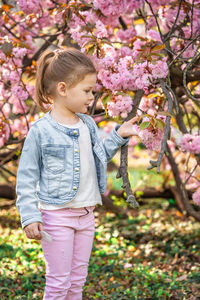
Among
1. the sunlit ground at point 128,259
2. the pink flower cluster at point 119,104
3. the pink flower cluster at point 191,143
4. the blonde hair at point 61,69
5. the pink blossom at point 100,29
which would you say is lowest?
the sunlit ground at point 128,259

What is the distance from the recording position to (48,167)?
6.99ft

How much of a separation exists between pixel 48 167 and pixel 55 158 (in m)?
0.06

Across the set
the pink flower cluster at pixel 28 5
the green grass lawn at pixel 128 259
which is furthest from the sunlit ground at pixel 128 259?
the pink flower cluster at pixel 28 5

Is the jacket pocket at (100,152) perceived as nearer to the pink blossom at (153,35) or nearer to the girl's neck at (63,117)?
the girl's neck at (63,117)

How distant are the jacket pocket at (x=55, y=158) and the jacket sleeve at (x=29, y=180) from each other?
0.15 feet

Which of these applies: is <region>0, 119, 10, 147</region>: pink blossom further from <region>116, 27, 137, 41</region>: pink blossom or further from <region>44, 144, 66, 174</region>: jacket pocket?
<region>44, 144, 66, 174</region>: jacket pocket

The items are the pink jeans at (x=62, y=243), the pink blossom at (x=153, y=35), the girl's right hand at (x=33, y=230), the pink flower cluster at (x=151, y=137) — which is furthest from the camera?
the pink blossom at (x=153, y=35)

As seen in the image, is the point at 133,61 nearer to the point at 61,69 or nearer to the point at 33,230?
the point at 61,69

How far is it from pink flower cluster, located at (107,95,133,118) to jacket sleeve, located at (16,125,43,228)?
0.60 m

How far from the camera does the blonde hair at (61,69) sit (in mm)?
2102

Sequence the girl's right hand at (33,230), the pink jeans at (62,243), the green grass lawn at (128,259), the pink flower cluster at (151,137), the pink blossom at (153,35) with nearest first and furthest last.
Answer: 1. the girl's right hand at (33,230)
2. the pink jeans at (62,243)
3. the pink flower cluster at (151,137)
4. the pink blossom at (153,35)
5. the green grass lawn at (128,259)

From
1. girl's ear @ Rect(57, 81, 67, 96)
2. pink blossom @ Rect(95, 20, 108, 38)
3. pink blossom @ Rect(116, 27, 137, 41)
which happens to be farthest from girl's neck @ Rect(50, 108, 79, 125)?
pink blossom @ Rect(116, 27, 137, 41)

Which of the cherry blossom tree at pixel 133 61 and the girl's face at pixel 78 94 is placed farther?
the cherry blossom tree at pixel 133 61

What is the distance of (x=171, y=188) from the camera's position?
18.0 ft
